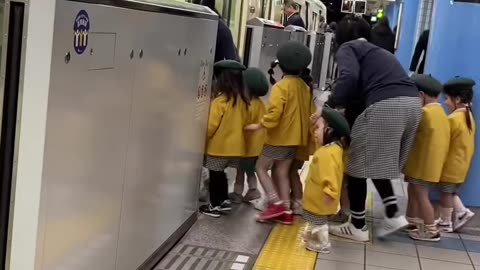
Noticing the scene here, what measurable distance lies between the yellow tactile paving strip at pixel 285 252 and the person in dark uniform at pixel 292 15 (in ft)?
20.1

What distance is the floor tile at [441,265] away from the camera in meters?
4.14

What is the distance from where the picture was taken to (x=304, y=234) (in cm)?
443

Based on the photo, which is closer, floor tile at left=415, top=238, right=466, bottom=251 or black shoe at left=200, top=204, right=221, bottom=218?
floor tile at left=415, top=238, right=466, bottom=251

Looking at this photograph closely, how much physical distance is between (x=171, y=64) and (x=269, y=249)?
142 centimetres

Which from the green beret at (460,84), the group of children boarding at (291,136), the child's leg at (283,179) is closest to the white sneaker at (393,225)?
the group of children boarding at (291,136)

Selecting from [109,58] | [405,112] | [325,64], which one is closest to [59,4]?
[109,58]

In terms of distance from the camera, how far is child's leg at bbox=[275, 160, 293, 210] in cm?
472

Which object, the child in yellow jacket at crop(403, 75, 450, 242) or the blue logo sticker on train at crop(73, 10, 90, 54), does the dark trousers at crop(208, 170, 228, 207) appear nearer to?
the child in yellow jacket at crop(403, 75, 450, 242)

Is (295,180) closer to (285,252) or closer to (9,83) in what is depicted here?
(285,252)

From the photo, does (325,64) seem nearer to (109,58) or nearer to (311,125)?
(311,125)

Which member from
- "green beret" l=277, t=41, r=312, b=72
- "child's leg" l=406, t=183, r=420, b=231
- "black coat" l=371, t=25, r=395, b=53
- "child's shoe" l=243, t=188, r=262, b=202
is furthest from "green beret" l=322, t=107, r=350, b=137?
"black coat" l=371, t=25, r=395, b=53

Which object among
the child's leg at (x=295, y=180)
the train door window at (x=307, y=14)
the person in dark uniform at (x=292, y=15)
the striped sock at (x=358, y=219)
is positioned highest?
the train door window at (x=307, y=14)

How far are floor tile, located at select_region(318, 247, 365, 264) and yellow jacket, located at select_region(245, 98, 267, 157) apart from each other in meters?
0.94

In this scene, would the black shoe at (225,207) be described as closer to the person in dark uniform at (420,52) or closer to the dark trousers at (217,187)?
the dark trousers at (217,187)
